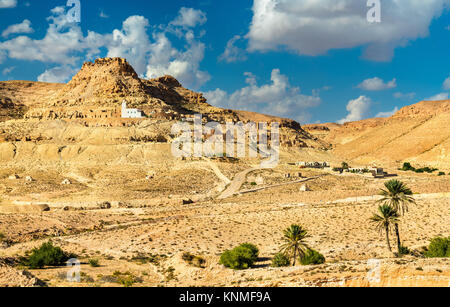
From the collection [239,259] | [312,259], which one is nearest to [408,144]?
[312,259]

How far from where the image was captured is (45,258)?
1977 centimetres

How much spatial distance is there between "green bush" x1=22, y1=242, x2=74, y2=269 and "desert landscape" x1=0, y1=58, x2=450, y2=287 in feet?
1.29

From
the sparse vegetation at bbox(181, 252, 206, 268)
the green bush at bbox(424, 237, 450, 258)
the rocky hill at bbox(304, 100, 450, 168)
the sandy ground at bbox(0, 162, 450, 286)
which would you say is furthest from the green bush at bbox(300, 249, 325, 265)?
the rocky hill at bbox(304, 100, 450, 168)

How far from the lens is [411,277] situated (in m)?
12.6

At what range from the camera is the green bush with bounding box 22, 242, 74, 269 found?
19.3m

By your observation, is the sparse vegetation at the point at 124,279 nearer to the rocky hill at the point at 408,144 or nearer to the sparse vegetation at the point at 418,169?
the sparse vegetation at the point at 418,169

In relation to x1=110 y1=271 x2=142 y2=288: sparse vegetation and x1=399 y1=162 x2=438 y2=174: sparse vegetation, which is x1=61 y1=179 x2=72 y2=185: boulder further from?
x1=399 y1=162 x2=438 y2=174: sparse vegetation

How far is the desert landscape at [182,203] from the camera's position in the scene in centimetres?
1697

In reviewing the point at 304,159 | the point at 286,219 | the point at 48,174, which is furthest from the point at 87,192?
the point at 304,159

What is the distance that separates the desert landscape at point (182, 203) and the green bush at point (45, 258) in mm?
393

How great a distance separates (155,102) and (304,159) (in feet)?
151

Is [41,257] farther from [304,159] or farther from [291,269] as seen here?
[304,159]

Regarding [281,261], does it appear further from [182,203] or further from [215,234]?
[182,203]

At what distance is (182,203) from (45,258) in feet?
80.5
